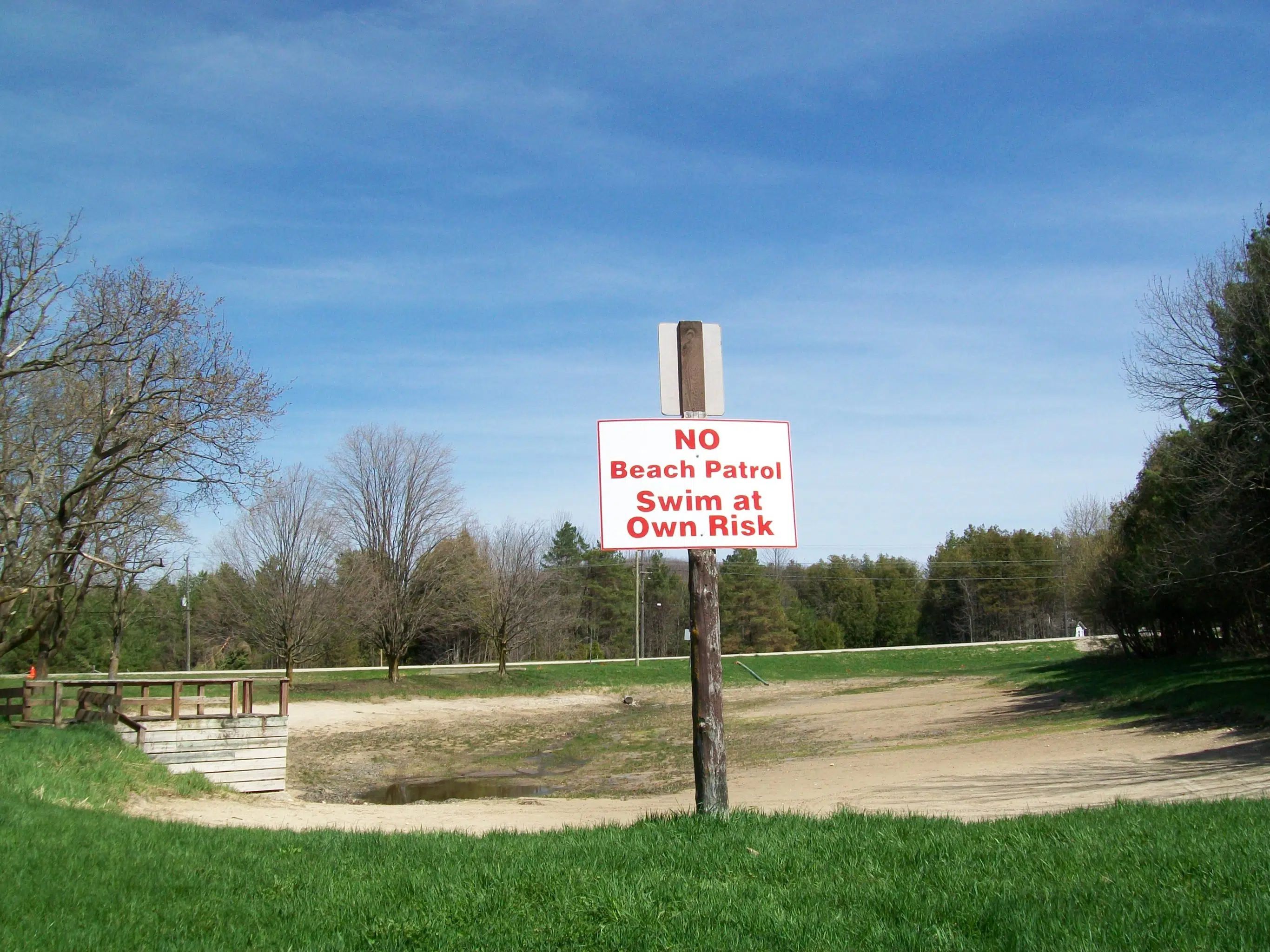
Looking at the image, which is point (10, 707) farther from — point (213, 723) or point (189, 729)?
point (213, 723)

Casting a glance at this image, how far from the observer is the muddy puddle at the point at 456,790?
68.6 feet

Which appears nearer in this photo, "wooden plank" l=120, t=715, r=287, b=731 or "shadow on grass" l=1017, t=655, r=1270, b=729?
"wooden plank" l=120, t=715, r=287, b=731

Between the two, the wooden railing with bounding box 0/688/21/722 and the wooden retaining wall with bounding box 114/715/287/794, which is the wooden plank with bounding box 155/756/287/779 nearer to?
the wooden retaining wall with bounding box 114/715/287/794

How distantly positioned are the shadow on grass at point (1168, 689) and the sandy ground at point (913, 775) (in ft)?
3.32

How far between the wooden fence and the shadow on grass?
18.1 meters

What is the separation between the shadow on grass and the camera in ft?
64.9

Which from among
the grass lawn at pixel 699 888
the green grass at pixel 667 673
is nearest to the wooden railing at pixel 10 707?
the grass lawn at pixel 699 888

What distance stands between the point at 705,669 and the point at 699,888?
2.72 metres

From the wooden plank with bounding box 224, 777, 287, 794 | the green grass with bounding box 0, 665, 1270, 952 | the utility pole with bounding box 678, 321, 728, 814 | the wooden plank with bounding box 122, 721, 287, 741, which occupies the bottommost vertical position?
the wooden plank with bounding box 224, 777, 287, 794

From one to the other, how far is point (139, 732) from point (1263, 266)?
75.8ft

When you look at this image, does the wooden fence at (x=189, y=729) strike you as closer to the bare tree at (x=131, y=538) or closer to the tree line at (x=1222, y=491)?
the bare tree at (x=131, y=538)

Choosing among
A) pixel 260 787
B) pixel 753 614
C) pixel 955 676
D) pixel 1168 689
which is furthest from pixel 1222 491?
pixel 753 614

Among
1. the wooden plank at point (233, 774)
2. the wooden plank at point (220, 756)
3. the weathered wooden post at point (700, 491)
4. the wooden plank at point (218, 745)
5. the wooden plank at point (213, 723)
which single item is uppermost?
the weathered wooden post at point (700, 491)

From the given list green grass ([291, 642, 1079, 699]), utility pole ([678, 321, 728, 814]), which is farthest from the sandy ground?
green grass ([291, 642, 1079, 699])
